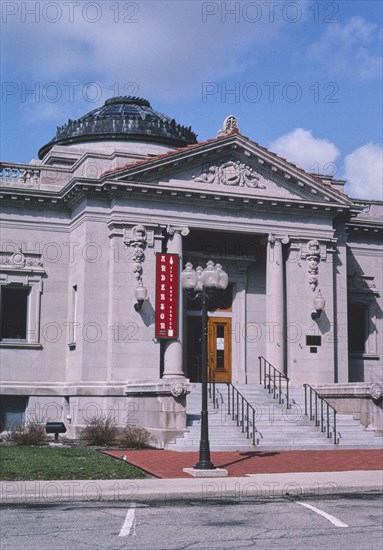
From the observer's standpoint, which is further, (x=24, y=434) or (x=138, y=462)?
(x=24, y=434)

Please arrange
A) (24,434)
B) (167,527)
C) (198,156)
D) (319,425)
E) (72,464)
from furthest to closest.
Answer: (198,156) < (319,425) < (24,434) < (72,464) < (167,527)

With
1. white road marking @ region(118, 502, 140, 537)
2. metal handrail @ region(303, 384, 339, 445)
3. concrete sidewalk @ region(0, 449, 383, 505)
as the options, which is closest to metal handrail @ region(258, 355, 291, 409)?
metal handrail @ region(303, 384, 339, 445)

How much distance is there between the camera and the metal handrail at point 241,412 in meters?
26.5

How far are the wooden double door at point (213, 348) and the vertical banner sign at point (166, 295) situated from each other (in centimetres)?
287

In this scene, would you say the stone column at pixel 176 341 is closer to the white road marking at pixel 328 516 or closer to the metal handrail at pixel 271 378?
the metal handrail at pixel 271 378

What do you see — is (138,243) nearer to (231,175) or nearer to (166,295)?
(166,295)

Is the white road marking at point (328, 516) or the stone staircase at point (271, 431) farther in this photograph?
the stone staircase at point (271, 431)

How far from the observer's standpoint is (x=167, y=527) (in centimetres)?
1273

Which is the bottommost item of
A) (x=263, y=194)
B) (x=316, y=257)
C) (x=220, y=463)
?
(x=220, y=463)

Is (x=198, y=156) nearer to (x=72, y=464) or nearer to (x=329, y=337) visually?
(x=329, y=337)

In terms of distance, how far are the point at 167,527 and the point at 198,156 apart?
21.6m

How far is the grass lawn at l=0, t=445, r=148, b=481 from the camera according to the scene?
18422 mm

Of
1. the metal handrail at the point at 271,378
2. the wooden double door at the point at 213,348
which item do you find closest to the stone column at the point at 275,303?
the metal handrail at the point at 271,378

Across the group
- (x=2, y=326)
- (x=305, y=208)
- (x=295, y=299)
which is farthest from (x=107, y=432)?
(x=305, y=208)
